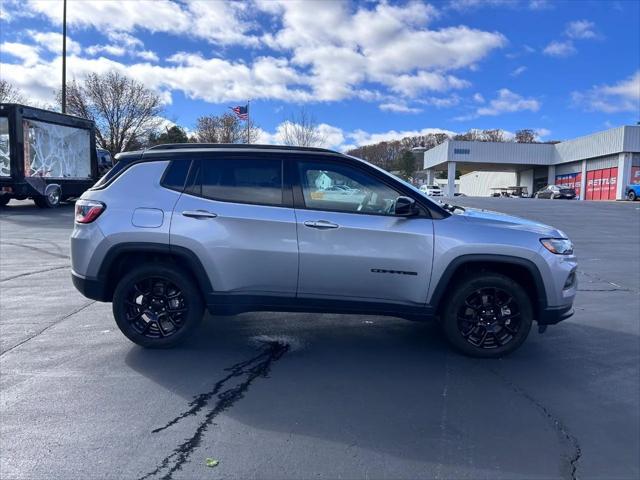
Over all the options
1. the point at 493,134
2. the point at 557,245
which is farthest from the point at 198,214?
the point at 493,134

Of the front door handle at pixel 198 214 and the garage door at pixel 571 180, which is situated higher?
the garage door at pixel 571 180

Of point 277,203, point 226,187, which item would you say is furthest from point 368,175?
point 226,187

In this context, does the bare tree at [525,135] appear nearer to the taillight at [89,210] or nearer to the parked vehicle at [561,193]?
the parked vehicle at [561,193]

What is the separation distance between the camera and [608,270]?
29.1ft

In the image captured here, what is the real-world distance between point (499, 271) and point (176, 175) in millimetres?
3091

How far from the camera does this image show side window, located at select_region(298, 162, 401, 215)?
4305 millimetres

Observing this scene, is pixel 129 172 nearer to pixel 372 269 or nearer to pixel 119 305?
pixel 119 305

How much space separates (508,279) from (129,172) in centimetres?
358

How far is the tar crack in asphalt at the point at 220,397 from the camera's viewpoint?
2.86m

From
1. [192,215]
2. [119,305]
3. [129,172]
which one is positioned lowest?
[119,305]

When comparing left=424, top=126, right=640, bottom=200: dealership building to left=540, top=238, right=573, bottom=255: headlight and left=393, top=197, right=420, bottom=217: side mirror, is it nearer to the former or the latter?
left=540, top=238, right=573, bottom=255: headlight

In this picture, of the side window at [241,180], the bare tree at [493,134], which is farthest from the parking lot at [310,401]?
the bare tree at [493,134]

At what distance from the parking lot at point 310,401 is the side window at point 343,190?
139cm

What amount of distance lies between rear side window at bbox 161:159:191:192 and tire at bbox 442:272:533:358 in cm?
265
